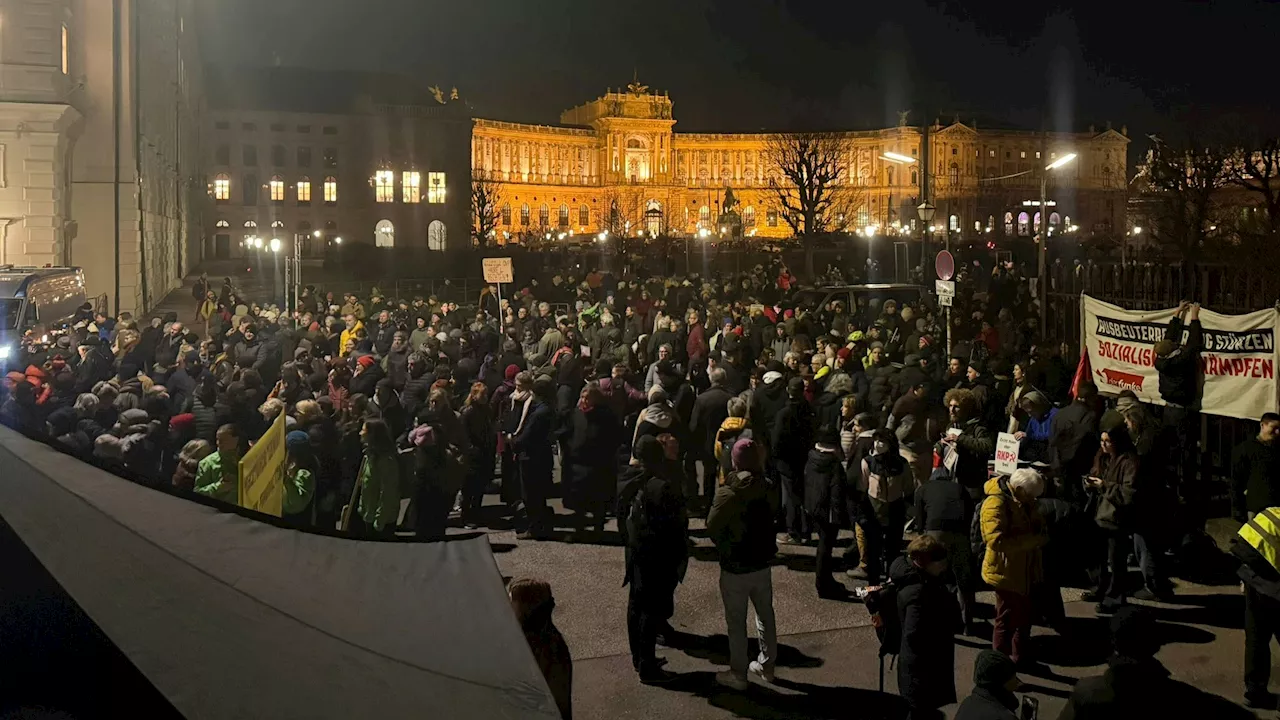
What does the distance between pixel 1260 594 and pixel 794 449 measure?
416cm

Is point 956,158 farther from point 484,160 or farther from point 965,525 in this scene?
point 965,525

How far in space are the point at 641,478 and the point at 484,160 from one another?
12175cm

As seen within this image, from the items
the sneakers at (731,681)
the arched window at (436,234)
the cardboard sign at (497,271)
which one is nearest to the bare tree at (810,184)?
the arched window at (436,234)

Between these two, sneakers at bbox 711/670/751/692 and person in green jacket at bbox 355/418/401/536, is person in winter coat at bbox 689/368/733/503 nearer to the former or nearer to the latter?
person in green jacket at bbox 355/418/401/536

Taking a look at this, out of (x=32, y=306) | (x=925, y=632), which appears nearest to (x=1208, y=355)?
(x=925, y=632)

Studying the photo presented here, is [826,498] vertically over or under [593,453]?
under

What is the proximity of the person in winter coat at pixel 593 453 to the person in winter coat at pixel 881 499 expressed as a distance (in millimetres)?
2616

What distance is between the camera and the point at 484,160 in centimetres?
12562

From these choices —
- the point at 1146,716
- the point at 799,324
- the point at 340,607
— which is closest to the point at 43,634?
the point at 340,607

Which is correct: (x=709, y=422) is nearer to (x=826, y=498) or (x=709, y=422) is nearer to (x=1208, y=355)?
(x=826, y=498)

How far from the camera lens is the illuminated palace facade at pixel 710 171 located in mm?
122688

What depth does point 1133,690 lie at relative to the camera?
4.32 metres

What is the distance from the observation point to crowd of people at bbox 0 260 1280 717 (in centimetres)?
691

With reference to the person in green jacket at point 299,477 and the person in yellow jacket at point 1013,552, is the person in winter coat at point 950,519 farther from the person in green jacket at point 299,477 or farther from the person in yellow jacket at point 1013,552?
the person in green jacket at point 299,477
